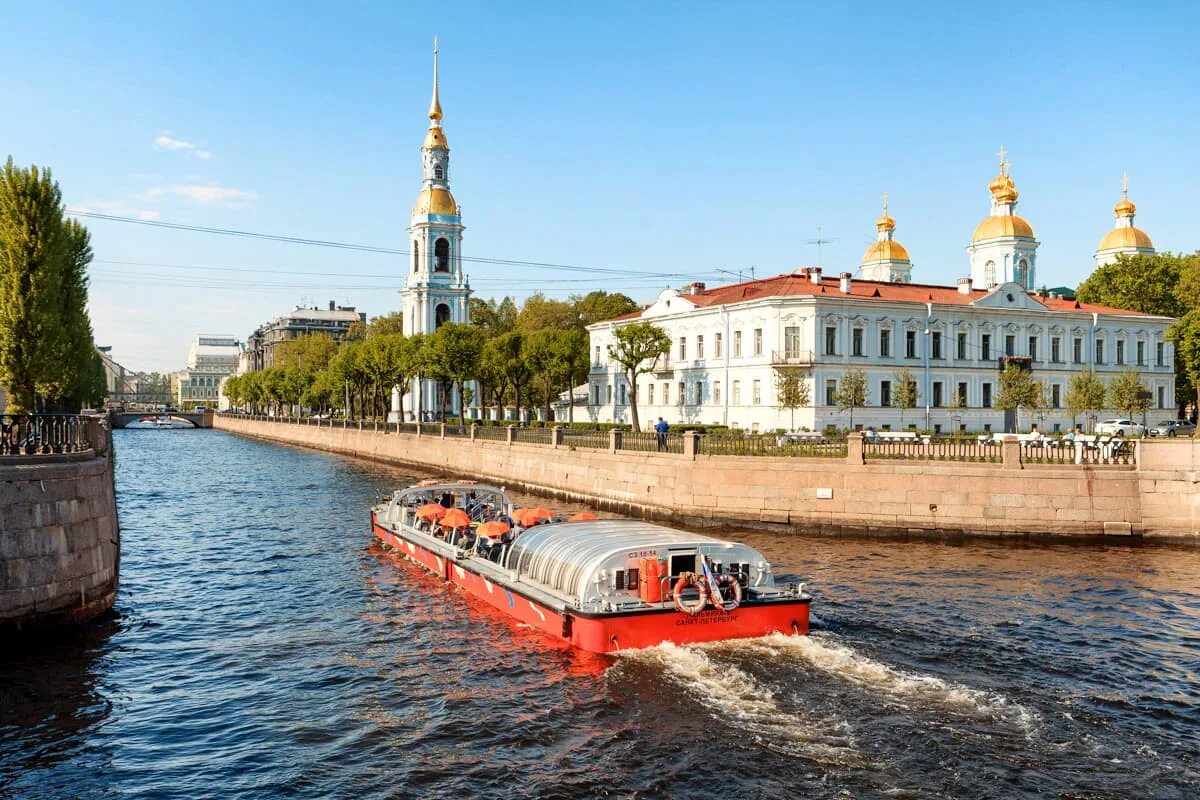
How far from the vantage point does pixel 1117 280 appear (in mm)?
85000

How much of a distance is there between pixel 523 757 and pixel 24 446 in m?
13.7

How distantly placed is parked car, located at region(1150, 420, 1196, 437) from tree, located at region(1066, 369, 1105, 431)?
362 cm

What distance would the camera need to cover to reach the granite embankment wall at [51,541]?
17234 mm

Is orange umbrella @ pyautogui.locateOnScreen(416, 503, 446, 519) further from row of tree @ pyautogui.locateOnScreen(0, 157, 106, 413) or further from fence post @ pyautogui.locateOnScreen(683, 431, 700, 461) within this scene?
row of tree @ pyautogui.locateOnScreen(0, 157, 106, 413)

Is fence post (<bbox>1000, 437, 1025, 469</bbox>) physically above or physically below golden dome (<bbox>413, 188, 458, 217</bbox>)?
below

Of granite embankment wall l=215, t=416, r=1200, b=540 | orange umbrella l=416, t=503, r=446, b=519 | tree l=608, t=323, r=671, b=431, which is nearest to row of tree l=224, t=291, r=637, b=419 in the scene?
tree l=608, t=323, r=671, b=431

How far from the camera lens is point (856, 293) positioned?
63094 millimetres

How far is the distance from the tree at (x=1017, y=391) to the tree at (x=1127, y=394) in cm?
448

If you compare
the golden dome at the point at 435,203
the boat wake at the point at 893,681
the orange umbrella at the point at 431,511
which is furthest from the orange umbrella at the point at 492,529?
the golden dome at the point at 435,203

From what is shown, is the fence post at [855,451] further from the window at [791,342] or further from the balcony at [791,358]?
the window at [791,342]

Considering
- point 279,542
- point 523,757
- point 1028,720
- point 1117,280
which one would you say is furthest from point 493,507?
point 1117,280

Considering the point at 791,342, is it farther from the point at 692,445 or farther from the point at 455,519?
the point at 455,519

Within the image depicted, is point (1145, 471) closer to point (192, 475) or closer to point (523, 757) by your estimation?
point (523, 757)

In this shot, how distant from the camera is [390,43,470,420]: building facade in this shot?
11225 cm
